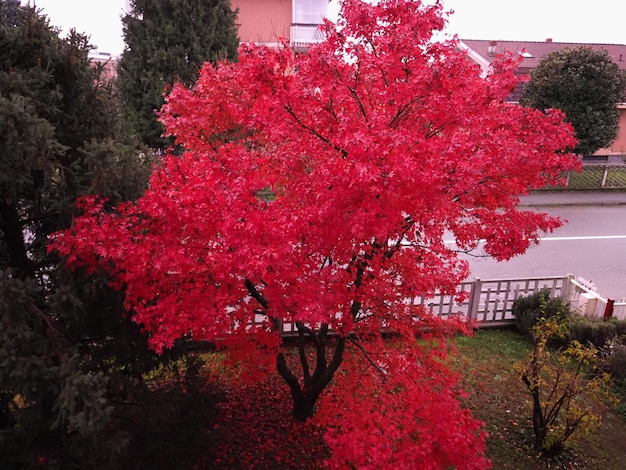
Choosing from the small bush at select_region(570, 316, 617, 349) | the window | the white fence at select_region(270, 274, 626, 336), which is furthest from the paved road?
the window

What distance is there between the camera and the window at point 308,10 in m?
22.7

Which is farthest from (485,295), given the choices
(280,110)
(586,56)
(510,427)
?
(586,56)

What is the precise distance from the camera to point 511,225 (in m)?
6.65

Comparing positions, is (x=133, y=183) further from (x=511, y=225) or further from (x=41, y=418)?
(x=511, y=225)

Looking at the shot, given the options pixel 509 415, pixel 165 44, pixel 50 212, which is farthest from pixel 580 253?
pixel 165 44

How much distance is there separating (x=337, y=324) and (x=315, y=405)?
2.45m

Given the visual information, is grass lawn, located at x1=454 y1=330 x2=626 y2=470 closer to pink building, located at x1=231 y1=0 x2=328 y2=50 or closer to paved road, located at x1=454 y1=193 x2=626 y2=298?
paved road, located at x1=454 y1=193 x2=626 y2=298

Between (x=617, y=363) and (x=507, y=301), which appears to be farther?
(x=507, y=301)

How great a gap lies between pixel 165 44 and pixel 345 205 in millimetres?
14367

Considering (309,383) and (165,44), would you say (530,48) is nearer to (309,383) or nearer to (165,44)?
(165,44)

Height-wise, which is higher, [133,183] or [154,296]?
[133,183]

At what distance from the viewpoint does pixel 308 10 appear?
22828 mm

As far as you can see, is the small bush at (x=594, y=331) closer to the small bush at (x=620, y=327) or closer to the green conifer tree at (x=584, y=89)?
the small bush at (x=620, y=327)

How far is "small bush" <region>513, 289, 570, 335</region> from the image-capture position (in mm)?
10625
